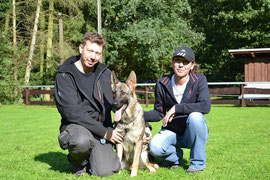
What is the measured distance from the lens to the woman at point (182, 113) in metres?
4.20

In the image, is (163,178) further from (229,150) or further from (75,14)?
(75,14)

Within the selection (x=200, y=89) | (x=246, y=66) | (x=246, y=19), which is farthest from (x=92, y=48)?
(x=246, y=19)

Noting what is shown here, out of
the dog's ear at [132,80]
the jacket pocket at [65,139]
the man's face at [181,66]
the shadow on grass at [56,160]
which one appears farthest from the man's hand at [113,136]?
the man's face at [181,66]

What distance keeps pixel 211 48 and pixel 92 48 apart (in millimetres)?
27960

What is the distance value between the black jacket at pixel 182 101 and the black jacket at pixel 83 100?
2.22ft

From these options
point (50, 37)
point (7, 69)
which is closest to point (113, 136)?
point (7, 69)

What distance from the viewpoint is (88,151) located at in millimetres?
4176

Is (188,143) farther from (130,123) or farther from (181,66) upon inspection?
(181,66)

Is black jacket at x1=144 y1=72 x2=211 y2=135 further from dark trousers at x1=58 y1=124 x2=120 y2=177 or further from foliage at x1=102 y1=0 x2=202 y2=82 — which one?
foliage at x1=102 y1=0 x2=202 y2=82

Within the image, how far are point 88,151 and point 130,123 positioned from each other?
0.67 meters

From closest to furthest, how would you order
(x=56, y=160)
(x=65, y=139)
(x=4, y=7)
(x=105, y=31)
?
(x=65, y=139) < (x=56, y=160) < (x=4, y=7) < (x=105, y=31)

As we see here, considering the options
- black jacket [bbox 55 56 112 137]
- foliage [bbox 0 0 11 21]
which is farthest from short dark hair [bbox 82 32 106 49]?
foliage [bbox 0 0 11 21]

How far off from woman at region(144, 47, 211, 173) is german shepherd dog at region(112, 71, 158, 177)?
208 millimetres

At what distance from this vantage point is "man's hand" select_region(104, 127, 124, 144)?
170 inches
